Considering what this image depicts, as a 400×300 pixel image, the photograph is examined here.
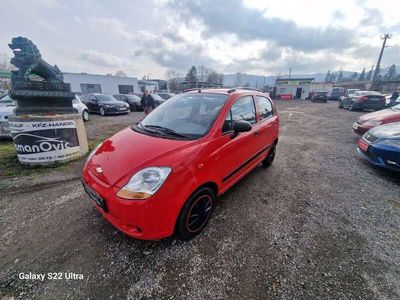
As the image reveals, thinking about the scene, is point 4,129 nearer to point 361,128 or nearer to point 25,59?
point 25,59

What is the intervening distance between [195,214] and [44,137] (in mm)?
3827

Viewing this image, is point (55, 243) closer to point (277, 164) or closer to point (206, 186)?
point (206, 186)

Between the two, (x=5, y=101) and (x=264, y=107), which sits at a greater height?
(x=264, y=107)

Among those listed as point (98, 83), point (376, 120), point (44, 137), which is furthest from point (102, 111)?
point (98, 83)

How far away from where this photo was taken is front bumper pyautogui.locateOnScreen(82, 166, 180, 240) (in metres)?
1.79

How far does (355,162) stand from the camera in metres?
4.85

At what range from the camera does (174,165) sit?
6.29 feet

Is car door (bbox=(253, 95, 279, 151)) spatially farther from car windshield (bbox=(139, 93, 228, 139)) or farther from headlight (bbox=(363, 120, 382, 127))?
headlight (bbox=(363, 120, 382, 127))

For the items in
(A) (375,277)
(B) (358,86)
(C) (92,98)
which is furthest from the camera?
(B) (358,86)

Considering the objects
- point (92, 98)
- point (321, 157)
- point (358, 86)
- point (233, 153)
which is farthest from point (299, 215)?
point (358, 86)

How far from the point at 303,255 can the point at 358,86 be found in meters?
73.2

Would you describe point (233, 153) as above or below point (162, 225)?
Answer: above

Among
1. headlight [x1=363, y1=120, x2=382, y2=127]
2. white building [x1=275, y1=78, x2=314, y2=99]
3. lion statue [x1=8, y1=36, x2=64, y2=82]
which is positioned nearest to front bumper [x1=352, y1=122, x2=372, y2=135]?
headlight [x1=363, y1=120, x2=382, y2=127]

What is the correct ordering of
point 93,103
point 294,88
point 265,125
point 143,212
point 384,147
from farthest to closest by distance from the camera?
1. point 294,88
2. point 93,103
3. point 384,147
4. point 265,125
5. point 143,212
